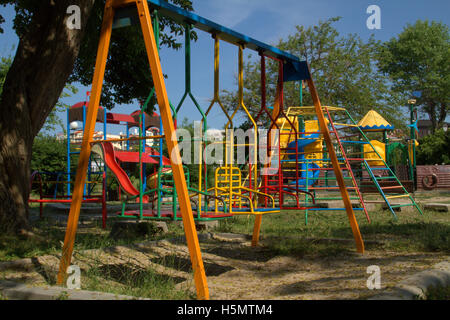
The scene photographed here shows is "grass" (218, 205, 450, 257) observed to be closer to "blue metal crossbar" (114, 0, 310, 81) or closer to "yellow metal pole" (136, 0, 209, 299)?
"blue metal crossbar" (114, 0, 310, 81)

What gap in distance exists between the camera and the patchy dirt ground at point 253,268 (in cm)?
390

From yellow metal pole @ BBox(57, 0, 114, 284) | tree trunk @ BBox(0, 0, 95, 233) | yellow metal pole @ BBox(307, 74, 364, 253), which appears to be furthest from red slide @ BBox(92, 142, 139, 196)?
yellow metal pole @ BBox(307, 74, 364, 253)

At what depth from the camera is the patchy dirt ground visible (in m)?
3.90

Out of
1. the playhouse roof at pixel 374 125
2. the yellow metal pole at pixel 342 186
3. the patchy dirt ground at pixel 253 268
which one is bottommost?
the patchy dirt ground at pixel 253 268

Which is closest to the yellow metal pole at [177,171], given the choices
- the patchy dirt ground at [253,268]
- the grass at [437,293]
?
the patchy dirt ground at [253,268]

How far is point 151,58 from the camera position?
3.59 meters

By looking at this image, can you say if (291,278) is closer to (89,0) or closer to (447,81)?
(89,0)

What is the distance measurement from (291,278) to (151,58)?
105 inches

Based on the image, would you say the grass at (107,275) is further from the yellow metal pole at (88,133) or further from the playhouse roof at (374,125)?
the playhouse roof at (374,125)

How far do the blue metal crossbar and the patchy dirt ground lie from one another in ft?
8.02

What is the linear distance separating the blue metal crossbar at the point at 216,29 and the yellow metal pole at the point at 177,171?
1.26 ft

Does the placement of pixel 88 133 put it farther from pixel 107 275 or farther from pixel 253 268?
pixel 253 268
